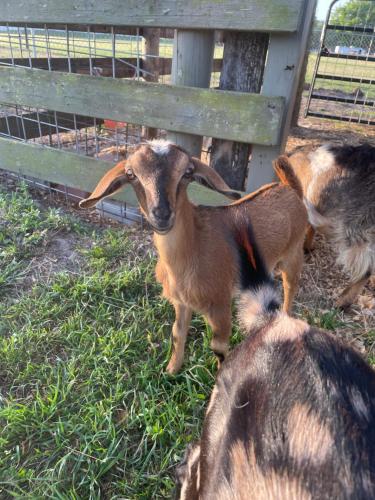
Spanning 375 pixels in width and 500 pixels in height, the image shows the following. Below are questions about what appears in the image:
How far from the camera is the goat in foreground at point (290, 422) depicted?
3.38 ft

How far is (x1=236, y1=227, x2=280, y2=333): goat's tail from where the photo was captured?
1823mm

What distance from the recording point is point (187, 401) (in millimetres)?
2434

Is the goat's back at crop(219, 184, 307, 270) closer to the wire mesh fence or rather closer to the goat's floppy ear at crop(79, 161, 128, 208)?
the goat's floppy ear at crop(79, 161, 128, 208)

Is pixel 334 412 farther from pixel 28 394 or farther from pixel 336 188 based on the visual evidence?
pixel 336 188

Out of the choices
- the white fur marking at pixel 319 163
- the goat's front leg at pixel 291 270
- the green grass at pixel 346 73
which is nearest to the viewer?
the goat's front leg at pixel 291 270

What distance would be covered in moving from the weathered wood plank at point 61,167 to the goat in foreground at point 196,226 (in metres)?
0.90

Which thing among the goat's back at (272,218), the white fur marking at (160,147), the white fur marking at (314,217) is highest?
the white fur marking at (160,147)

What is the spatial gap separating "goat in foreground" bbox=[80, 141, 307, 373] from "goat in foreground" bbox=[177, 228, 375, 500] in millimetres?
891

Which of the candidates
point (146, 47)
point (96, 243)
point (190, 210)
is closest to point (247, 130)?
point (190, 210)

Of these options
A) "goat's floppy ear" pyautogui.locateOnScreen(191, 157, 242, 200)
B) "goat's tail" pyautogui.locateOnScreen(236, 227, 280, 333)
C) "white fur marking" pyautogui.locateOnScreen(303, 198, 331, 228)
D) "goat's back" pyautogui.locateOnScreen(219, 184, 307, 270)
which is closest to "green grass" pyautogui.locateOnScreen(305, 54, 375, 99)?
"white fur marking" pyautogui.locateOnScreen(303, 198, 331, 228)

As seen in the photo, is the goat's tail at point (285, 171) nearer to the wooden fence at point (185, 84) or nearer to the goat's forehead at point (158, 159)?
the wooden fence at point (185, 84)

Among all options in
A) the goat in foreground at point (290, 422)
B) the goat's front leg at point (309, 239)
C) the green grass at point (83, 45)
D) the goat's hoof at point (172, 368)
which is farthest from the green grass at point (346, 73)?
the goat in foreground at point (290, 422)

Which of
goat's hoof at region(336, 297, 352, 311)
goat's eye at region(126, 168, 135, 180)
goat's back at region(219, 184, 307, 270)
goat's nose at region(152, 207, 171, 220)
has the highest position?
goat's eye at region(126, 168, 135, 180)

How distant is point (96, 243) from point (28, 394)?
163cm
